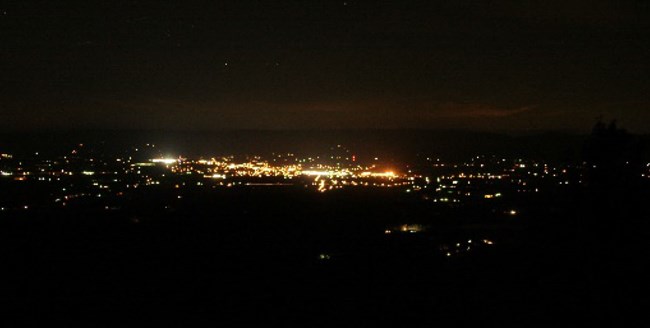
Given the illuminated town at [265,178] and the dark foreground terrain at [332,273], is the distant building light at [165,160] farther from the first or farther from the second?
the dark foreground terrain at [332,273]

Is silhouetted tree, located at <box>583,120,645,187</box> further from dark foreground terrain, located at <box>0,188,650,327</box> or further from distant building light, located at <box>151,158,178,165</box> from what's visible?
distant building light, located at <box>151,158,178,165</box>

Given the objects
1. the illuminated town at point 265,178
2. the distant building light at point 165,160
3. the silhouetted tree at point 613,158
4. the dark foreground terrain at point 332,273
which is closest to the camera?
the dark foreground terrain at point 332,273

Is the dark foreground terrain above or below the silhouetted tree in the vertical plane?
below

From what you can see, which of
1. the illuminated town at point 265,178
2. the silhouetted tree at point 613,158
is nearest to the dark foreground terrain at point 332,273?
the silhouetted tree at point 613,158

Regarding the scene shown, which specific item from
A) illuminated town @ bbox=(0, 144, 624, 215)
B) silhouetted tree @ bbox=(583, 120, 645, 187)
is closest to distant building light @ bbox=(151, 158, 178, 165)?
illuminated town @ bbox=(0, 144, 624, 215)

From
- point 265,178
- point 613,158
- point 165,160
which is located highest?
point 613,158

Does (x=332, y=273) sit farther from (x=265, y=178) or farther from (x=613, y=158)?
(x=265, y=178)

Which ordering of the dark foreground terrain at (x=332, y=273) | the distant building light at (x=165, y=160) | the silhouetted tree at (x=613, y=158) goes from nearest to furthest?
1. the dark foreground terrain at (x=332, y=273)
2. the silhouetted tree at (x=613, y=158)
3. the distant building light at (x=165, y=160)

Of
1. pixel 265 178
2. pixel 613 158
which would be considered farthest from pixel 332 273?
pixel 265 178
